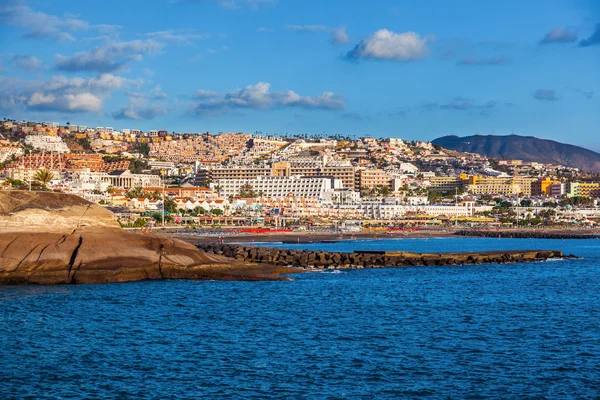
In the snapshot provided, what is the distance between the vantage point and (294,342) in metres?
22.0

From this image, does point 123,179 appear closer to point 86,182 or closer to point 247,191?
point 86,182

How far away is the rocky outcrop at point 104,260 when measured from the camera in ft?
105

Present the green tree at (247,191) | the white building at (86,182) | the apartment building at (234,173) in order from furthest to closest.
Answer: the apartment building at (234,173), the green tree at (247,191), the white building at (86,182)

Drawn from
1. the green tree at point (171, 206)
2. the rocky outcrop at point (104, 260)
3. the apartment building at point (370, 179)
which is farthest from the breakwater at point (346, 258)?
the apartment building at point (370, 179)

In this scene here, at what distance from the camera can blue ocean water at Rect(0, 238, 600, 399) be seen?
57.3 feet

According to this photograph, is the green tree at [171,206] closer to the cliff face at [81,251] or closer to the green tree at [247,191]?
the green tree at [247,191]

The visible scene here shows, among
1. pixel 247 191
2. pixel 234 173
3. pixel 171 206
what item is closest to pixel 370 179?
pixel 234 173

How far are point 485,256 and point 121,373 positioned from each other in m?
37.5

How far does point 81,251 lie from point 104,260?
0.90 meters

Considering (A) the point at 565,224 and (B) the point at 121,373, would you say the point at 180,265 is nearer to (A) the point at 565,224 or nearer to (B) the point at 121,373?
(B) the point at 121,373

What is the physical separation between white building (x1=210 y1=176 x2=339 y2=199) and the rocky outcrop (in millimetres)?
130392

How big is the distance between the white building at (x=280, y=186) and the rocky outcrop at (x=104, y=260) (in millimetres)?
130392

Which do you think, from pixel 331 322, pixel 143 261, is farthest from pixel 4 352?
pixel 143 261

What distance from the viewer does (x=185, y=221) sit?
113m
